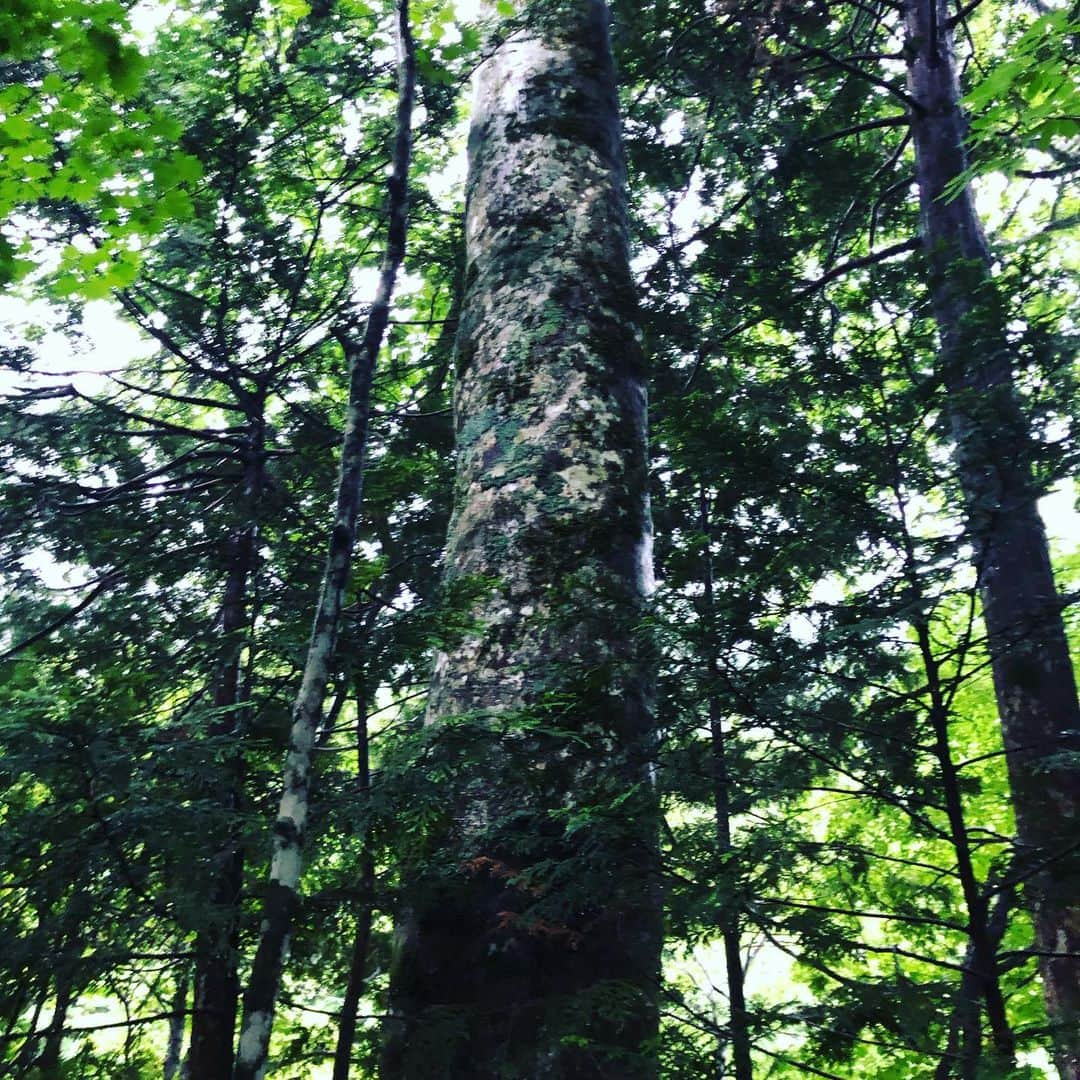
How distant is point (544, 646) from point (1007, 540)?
1.33m

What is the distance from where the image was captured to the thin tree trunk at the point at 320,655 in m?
1.59

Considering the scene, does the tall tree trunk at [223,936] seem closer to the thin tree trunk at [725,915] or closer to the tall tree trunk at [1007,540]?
the thin tree trunk at [725,915]

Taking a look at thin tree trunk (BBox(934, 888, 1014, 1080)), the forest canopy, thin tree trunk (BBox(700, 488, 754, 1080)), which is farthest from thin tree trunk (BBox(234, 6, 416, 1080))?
thin tree trunk (BBox(934, 888, 1014, 1080))

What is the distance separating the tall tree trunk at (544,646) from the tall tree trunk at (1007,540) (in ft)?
3.14

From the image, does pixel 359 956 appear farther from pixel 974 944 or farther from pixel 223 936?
pixel 974 944

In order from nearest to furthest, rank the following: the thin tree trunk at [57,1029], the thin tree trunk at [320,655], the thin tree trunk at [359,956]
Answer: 1. the thin tree trunk at [320,655]
2. the thin tree trunk at [57,1029]
3. the thin tree trunk at [359,956]

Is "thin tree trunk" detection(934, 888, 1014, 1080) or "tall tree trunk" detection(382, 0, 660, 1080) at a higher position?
"tall tree trunk" detection(382, 0, 660, 1080)

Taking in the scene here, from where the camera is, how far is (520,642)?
99.4 inches

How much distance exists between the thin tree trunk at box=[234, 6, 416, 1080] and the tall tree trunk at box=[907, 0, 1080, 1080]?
1528 mm

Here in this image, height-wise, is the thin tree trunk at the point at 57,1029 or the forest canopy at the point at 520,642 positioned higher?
the forest canopy at the point at 520,642

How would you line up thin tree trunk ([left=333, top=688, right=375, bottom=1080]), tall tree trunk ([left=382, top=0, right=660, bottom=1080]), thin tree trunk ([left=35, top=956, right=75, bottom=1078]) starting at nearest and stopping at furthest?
thin tree trunk ([left=35, top=956, right=75, bottom=1078]) < tall tree trunk ([left=382, top=0, right=660, bottom=1080]) < thin tree trunk ([left=333, top=688, right=375, bottom=1080])

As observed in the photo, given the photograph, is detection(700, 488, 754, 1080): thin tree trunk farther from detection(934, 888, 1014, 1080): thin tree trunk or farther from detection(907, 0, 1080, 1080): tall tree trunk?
detection(907, 0, 1080, 1080): tall tree trunk

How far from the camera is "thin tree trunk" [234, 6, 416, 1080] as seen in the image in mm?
1591

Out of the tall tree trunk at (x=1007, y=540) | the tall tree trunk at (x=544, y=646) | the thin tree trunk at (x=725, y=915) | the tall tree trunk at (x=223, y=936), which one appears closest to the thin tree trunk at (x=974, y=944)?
the tall tree trunk at (x=1007, y=540)
